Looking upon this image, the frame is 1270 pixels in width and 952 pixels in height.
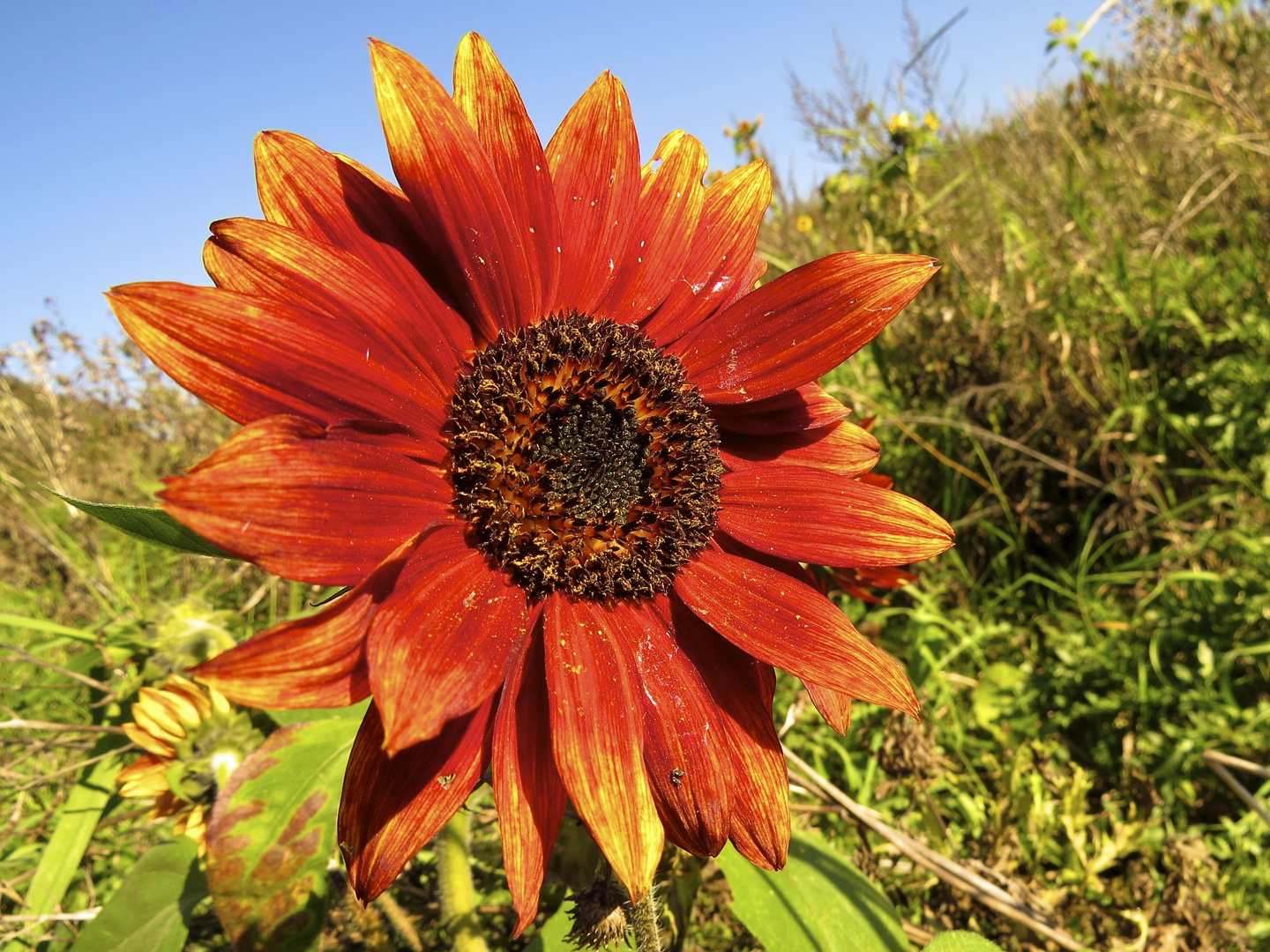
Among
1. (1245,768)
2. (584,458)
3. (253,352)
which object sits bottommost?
(1245,768)

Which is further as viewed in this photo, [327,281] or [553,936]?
[553,936]

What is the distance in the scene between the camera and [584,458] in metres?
1.24

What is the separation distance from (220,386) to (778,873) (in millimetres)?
1150

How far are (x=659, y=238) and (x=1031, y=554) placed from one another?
8.30ft

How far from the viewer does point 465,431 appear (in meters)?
1.12

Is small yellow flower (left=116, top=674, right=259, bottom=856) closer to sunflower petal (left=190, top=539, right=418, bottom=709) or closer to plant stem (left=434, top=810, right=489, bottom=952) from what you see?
plant stem (left=434, top=810, right=489, bottom=952)

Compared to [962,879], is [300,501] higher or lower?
higher

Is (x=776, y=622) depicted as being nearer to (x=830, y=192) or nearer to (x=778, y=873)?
(x=778, y=873)

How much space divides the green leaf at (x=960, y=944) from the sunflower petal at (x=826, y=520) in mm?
→ 536

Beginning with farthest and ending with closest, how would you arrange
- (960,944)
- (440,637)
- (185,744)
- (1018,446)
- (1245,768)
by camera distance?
(1018,446) → (1245,768) → (185,744) → (960,944) → (440,637)

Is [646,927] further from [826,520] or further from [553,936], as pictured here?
[826,520]

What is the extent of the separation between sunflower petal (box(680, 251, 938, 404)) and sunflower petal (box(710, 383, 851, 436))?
0.03 metres

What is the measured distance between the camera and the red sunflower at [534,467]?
0.86 m

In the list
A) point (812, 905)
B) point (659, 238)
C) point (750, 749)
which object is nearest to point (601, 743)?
point (750, 749)
